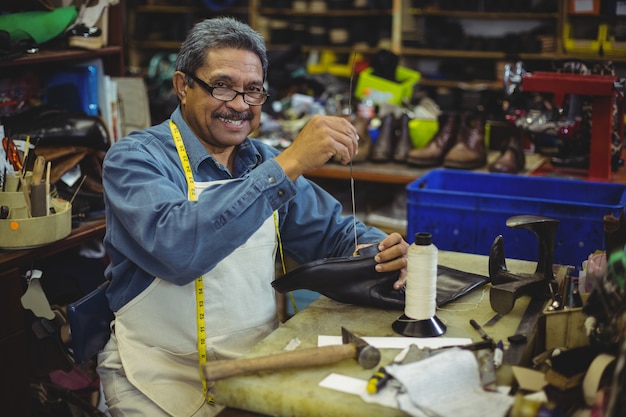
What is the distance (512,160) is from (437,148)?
42 centimetres

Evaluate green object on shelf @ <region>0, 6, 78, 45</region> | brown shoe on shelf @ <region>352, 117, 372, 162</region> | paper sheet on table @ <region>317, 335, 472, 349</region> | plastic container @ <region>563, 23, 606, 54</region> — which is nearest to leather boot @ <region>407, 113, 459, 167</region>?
brown shoe on shelf @ <region>352, 117, 372, 162</region>

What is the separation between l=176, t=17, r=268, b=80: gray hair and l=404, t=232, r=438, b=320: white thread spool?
0.86m

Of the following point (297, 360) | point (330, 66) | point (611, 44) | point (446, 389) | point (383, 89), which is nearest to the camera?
point (446, 389)

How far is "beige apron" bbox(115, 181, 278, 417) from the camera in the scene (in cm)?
207

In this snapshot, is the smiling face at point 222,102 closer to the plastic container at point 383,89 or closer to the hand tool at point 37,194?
the hand tool at point 37,194

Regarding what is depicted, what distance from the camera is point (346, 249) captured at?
7.88 feet

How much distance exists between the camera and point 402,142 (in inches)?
162

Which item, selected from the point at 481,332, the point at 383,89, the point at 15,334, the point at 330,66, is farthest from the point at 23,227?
the point at 330,66

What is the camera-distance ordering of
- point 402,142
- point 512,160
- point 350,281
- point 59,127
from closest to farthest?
point 350,281 < point 59,127 < point 512,160 < point 402,142

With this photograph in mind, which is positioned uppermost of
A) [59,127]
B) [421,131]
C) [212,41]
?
[212,41]

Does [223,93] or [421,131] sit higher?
[223,93]

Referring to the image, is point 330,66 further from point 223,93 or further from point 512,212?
point 223,93

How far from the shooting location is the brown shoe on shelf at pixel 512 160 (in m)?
3.69

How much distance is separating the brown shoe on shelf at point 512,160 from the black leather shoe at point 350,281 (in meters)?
1.87
